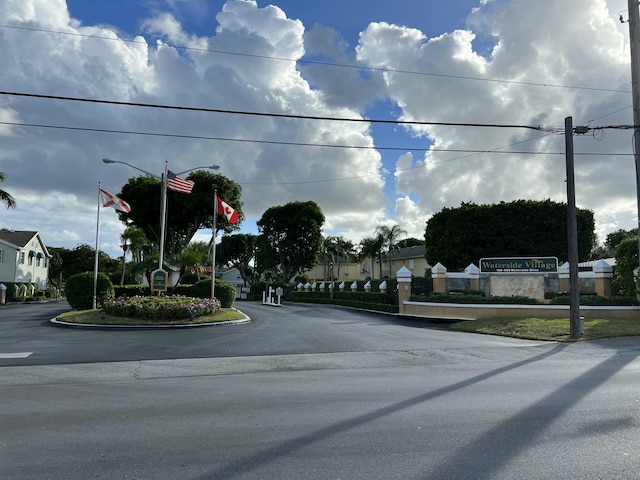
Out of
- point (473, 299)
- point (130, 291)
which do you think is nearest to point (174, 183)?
point (130, 291)

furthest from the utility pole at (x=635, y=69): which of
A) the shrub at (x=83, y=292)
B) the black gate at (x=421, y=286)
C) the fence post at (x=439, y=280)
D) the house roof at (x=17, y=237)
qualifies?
the house roof at (x=17, y=237)

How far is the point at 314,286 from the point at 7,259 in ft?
111

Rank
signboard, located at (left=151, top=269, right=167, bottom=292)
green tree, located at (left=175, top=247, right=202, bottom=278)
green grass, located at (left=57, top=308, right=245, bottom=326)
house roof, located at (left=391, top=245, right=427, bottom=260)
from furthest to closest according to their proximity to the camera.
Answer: house roof, located at (left=391, top=245, right=427, bottom=260)
green tree, located at (left=175, top=247, right=202, bottom=278)
signboard, located at (left=151, top=269, right=167, bottom=292)
green grass, located at (left=57, top=308, right=245, bottom=326)

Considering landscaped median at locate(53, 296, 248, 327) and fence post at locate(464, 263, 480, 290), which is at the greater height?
fence post at locate(464, 263, 480, 290)

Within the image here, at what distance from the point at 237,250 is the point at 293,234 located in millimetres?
21996

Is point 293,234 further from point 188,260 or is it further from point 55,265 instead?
point 55,265

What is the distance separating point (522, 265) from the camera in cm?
2594

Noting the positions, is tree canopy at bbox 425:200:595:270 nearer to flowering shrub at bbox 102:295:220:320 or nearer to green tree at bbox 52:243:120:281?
flowering shrub at bbox 102:295:220:320

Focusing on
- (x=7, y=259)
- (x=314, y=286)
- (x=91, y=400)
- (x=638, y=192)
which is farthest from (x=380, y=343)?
(x=7, y=259)

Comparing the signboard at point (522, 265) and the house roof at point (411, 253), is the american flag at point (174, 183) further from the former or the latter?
the house roof at point (411, 253)

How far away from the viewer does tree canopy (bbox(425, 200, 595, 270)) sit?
39094mm

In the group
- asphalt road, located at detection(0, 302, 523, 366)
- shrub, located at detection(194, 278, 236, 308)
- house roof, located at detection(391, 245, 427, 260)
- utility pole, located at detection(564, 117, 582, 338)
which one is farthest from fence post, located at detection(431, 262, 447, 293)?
house roof, located at detection(391, 245, 427, 260)

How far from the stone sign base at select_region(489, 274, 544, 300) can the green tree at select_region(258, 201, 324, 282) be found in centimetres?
3694

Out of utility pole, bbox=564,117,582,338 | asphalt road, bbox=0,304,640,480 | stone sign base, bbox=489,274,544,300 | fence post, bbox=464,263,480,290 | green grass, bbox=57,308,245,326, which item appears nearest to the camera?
asphalt road, bbox=0,304,640,480
